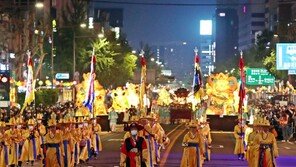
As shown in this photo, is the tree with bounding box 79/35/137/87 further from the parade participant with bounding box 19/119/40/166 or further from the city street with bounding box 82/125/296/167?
the parade participant with bounding box 19/119/40/166

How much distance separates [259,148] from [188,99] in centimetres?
6781

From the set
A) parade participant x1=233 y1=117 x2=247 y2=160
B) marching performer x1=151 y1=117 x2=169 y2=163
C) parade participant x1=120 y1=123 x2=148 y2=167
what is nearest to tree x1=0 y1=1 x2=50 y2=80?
parade participant x1=233 y1=117 x2=247 y2=160

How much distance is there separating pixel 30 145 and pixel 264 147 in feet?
33.6

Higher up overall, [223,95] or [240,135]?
[223,95]

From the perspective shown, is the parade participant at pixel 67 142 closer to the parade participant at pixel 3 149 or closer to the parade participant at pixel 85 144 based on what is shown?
the parade participant at pixel 3 149

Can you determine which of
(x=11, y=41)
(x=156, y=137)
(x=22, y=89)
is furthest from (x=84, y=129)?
(x=11, y=41)

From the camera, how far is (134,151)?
1912 centimetres

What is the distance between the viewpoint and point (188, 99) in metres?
90.0

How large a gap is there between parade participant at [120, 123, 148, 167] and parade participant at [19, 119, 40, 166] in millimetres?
10020

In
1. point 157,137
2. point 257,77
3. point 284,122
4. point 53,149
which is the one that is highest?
point 257,77

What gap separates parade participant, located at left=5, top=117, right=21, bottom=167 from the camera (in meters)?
26.9

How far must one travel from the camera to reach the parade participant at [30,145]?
28969 millimetres

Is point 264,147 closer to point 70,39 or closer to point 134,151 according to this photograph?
point 134,151

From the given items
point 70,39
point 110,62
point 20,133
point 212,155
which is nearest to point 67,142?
point 20,133
